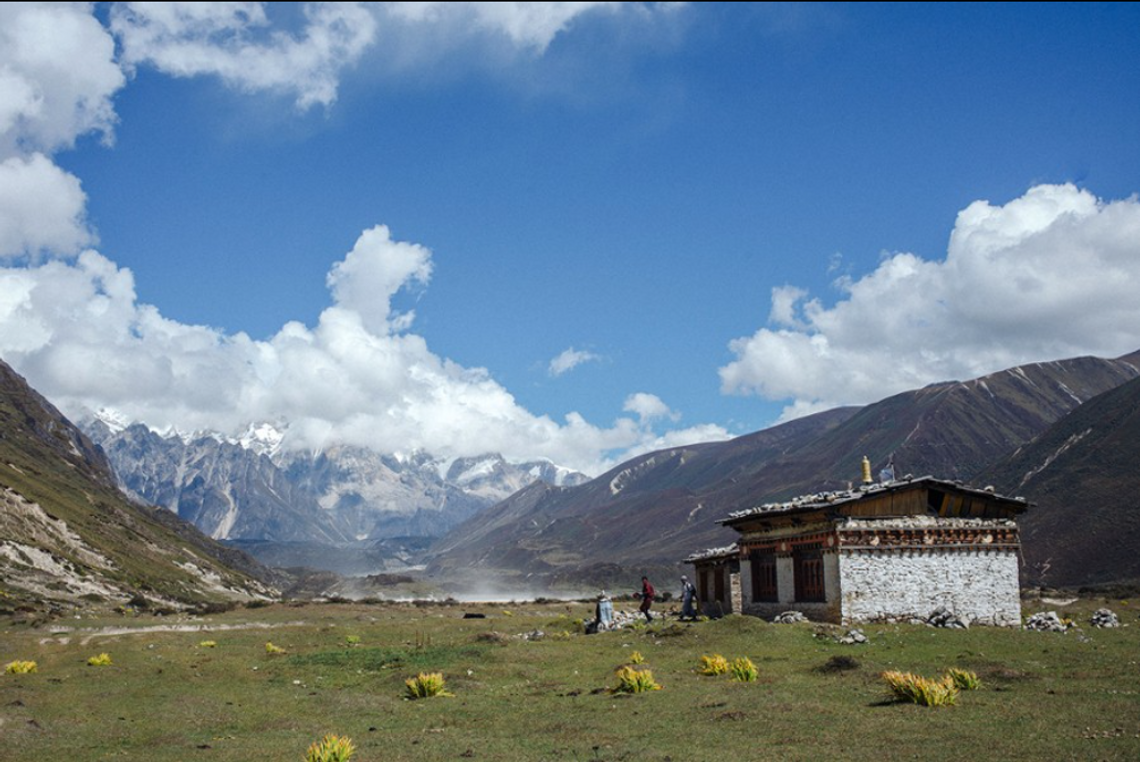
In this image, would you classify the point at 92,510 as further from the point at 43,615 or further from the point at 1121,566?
the point at 1121,566

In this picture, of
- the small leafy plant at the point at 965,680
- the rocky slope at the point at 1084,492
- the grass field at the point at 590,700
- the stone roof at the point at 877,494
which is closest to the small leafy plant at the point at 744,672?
the grass field at the point at 590,700

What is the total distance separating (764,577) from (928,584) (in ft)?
24.0

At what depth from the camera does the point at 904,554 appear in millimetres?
35500

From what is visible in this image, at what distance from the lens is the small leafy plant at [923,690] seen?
1779cm

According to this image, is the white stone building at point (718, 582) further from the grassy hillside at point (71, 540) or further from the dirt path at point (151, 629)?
the grassy hillside at point (71, 540)

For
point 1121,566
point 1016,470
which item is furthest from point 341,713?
point 1016,470

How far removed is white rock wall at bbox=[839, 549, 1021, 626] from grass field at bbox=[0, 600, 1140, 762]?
1.59 meters

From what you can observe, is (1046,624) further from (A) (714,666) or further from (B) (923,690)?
(B) (923,690)

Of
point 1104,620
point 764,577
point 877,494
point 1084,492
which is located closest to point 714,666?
point 877,494

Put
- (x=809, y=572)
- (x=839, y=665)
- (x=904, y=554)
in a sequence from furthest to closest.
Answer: (x=809, y=572), (x=904, y=554), (x=839, y=665)

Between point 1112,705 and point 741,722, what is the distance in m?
6.71

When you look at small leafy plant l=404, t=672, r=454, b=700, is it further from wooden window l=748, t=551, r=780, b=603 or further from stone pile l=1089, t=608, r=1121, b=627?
stone pile l=1089, t=608, r=1121, b=627

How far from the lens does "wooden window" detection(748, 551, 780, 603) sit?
1559 inches

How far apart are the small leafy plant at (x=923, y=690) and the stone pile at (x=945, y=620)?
53.7 ft
